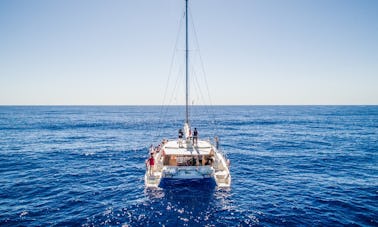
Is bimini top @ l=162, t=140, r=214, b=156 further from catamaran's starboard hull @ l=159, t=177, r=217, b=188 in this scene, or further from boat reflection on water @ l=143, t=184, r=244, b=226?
boat reflection on water @ l=143, t=184, r=244, b=226

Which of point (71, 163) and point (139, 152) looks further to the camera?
point (139, 152)

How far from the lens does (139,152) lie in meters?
36.0

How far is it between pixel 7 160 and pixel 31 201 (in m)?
16.7

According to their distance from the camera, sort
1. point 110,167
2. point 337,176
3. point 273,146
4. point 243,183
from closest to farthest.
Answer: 1. point 243,183
2. point 337,176
3. point 110,167
4. point 273,146

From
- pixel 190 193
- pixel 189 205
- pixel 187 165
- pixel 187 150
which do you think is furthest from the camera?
pixel 187 150

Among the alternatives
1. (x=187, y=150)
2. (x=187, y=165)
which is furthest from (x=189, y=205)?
(x=187, y=150)

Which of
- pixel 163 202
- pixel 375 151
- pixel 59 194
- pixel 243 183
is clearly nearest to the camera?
pixel 163 202

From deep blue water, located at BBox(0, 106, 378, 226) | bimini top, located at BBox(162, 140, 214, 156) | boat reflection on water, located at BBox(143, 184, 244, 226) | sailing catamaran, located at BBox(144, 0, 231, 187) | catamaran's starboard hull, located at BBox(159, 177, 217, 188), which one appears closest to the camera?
boat reflection on water, located at BBox(143, 184, 244, 226)

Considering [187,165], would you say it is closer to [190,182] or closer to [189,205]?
[190,182]

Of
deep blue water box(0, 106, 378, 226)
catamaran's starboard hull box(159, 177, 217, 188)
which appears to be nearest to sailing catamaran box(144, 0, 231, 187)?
catamaran's starboard hull box(159, 177, 217, 188)

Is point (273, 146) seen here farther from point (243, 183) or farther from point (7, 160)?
point (7, 160)

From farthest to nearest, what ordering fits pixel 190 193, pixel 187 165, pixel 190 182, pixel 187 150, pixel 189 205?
pixel 187 150 < pixel 187 165 < pixel 190 182 < pixel 190 193 < pixel 189 205

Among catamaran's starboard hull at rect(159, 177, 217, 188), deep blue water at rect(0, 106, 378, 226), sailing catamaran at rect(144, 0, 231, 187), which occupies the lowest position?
deep blue water at rect(0, 106, 378, 226)

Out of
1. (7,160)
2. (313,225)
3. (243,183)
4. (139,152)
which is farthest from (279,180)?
(7,160)
